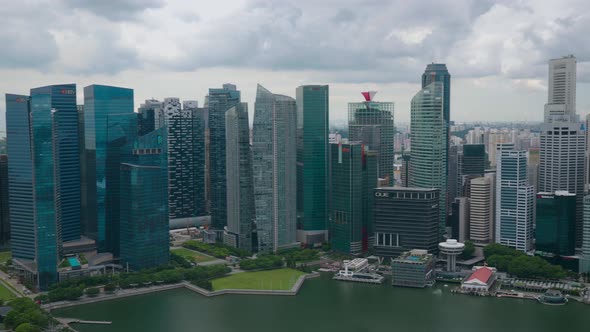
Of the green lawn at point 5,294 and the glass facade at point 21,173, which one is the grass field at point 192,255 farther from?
the green lawn at point 5,294

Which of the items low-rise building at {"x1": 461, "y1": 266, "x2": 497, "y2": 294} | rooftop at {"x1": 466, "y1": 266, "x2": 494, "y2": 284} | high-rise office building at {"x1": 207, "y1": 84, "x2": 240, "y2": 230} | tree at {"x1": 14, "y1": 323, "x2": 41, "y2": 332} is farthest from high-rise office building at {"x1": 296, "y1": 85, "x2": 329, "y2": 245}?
tree at {"x1": 14, "y1": 323, "x2": 41, "y2": 332}

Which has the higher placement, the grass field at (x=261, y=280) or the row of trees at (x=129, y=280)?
the row of trees at (x=129, y=280)

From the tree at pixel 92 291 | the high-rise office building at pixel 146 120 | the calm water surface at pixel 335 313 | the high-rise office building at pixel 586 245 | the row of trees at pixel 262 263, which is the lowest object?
the calm water surface at pixel 335 313

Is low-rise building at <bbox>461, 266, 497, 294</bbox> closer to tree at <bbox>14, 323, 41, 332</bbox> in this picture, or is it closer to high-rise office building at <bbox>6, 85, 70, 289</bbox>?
tree at <bbox>14, 323, 41, 332</bbox>

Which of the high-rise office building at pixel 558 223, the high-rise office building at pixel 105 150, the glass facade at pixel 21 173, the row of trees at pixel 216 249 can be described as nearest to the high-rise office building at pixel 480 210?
the high-rise office building at pixel 558 223

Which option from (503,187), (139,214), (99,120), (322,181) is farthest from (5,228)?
(503,187)

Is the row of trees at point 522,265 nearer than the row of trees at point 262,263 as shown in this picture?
Yes

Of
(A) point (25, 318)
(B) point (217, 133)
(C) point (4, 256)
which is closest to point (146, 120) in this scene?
(B) point (217, 133)

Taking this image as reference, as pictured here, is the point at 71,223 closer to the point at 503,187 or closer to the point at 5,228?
the point at 5,228
